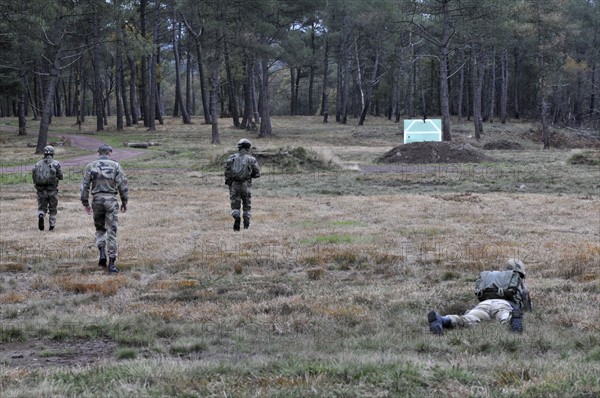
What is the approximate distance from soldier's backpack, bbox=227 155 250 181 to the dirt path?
62.8 feet

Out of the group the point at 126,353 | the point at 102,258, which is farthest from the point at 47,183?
the point at 126,353

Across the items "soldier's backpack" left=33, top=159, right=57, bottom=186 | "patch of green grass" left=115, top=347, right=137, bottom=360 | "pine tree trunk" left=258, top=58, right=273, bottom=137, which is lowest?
"patch of green grass" left=115, top=347, right=137, bottom=360

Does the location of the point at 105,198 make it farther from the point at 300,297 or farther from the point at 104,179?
the point at 300,297

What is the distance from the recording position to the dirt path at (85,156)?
3003 cm

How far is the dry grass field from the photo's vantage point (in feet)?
14.6

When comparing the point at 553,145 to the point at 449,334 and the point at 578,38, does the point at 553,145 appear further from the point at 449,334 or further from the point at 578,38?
the point at 449,334

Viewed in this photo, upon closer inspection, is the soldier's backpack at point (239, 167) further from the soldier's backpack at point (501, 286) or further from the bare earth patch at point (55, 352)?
the bare earth patch at point (55, 352)

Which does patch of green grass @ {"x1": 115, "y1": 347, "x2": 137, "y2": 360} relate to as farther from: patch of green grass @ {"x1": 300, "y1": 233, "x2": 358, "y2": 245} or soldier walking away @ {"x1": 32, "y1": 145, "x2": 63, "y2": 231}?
soldier walking away @ {"x1": 32, "y1": 145, "x2": 63, "y2": 231}

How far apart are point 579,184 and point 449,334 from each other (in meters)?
18.2

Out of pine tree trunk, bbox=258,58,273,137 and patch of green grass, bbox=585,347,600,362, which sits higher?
pine tree trunk, bbox=258,58,273,137

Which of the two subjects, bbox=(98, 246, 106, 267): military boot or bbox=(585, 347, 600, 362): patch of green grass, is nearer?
bbox=(585, 347, 600, 362): patch of green grass

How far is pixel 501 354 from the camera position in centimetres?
548

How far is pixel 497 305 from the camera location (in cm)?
696

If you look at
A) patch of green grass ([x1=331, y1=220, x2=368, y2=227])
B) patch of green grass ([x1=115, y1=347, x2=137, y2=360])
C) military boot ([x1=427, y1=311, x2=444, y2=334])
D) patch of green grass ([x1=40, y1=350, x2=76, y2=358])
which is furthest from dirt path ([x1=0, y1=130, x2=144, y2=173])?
military boot ([x1=427, y1=311, x2=444, y2=334])
